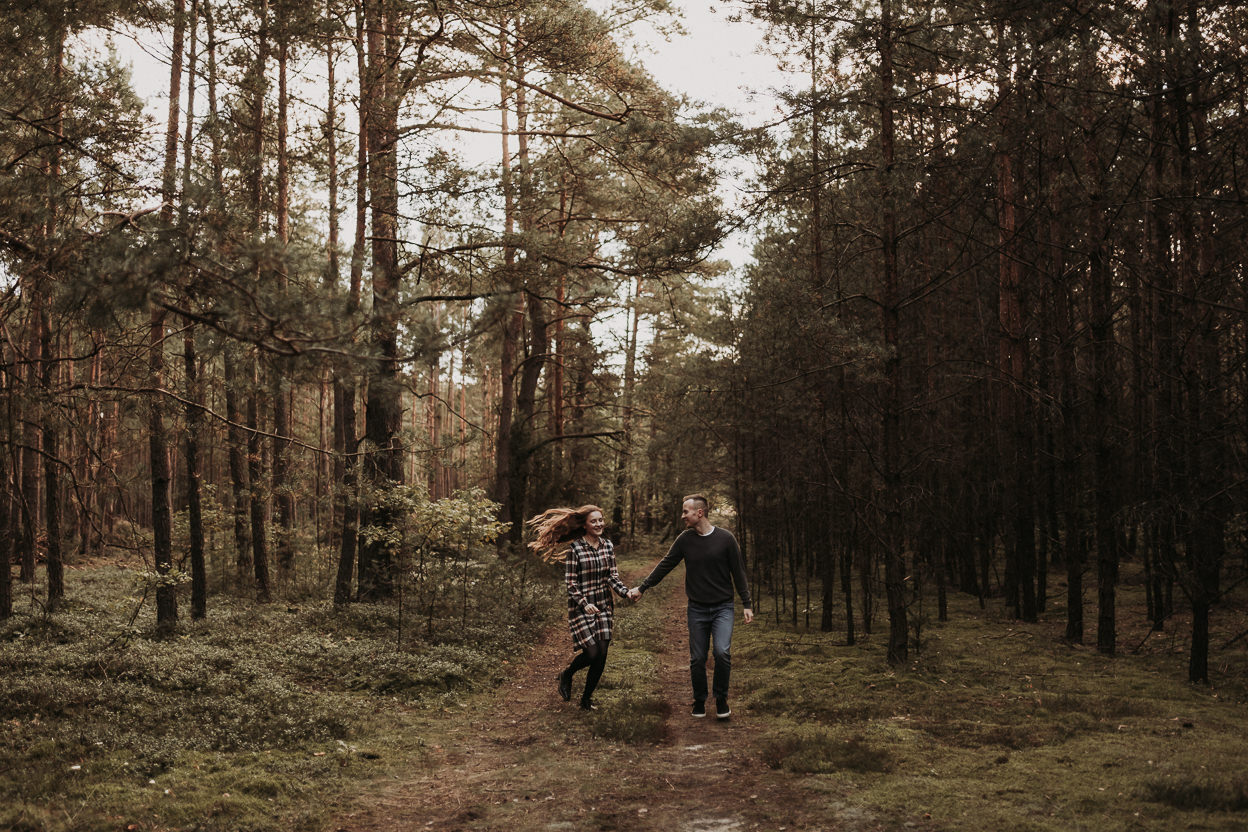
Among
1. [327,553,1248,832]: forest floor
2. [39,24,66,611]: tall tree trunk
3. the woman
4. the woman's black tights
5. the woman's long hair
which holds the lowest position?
[327,553,1248,832]: forest floor

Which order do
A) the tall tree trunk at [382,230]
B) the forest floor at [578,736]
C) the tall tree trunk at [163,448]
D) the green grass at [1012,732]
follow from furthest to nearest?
the tall tree trunk at [382,230], the tall tree trunk at [163,448], the forest floor at [578,736], the green grass at [1012,732]

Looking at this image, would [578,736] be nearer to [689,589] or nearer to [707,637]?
[707,637]

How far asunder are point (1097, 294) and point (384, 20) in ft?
36.1

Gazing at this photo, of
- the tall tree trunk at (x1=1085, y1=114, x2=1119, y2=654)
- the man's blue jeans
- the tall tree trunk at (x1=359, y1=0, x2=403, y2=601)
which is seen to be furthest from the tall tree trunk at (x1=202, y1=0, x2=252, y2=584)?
the tall tree trunk at (x1=1085, y1=114, x2=1119, y2=654)

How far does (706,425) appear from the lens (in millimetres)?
19422

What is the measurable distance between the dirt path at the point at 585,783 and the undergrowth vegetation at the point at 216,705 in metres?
0.50

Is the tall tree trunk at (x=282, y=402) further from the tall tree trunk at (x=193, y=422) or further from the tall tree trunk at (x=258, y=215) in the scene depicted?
the tall tree trunk at (x=193, y=422)

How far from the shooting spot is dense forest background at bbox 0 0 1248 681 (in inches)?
261

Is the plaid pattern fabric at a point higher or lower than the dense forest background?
lower

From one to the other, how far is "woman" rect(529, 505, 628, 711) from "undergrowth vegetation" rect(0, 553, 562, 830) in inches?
63.2

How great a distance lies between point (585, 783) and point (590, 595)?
2.55 meters

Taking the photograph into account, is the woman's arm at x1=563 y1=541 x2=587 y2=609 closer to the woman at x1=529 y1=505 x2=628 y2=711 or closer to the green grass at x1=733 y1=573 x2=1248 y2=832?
the woman at x1=529 y1=505 x2=628 y2=711

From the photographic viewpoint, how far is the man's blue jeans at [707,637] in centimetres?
752

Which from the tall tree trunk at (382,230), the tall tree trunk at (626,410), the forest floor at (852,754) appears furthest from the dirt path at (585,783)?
the tall tree trunk at (626,410)
